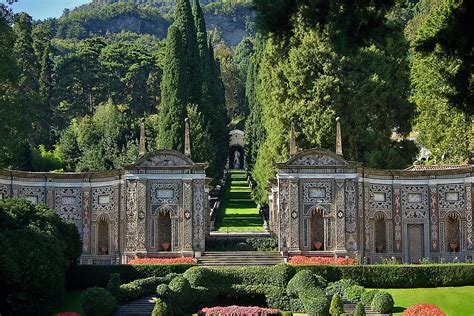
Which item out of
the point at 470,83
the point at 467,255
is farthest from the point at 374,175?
the point at 470,83

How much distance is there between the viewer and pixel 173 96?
57.2 metres

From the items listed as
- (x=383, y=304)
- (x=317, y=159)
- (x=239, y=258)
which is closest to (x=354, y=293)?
(x=383, y=304)

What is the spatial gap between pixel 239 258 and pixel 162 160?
17.9 ft

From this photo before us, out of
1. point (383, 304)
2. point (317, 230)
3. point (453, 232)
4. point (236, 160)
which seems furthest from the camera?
point (236, 160)

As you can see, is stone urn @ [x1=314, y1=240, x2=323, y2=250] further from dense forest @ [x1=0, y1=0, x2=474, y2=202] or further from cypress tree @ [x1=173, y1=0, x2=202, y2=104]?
cypress tree @ [x1=173, y1=0, x2=202, y2=104]

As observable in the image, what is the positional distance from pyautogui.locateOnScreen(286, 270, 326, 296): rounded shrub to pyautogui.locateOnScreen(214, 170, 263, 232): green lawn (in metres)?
16.6

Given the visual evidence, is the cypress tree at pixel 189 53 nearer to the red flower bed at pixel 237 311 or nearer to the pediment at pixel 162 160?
the pediment at pixel 162 160

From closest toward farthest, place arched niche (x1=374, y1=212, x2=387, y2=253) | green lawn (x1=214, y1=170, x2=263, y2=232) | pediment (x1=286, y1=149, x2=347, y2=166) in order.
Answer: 1. pediment (x1=286, y1=149, x2=347, y2=166)
2. arched niche (x1=374, y1=212, x2=387, y2=253)
3. green lawn (x1=214, y1=170, x2=263, y2=232)

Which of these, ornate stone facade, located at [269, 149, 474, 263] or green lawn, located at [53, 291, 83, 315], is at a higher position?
ornate stone facade, located at [269, 149, 474, 263]

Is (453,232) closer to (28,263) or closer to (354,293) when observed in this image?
(354,293)

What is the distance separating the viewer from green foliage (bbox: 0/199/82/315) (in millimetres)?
30891

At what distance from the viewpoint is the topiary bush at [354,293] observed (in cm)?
3328

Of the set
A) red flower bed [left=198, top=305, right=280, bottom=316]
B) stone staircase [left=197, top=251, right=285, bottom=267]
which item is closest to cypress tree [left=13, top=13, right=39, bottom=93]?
stone staircase [left=197, top=251, right=285, bottom=267]

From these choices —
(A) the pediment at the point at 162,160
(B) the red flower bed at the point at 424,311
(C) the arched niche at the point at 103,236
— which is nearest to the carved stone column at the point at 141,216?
(A) the pediment at the point at 162,160
